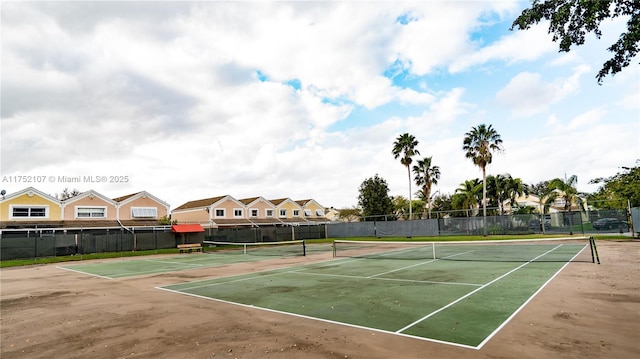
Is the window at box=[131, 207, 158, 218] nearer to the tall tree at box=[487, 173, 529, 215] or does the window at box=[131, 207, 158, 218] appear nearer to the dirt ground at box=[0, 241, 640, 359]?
the dirt ground at box=[0, 241, 640, 359]

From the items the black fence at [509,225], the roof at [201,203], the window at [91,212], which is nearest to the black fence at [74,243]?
the window at [91,212]

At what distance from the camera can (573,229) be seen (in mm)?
33875

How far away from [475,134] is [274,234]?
27.8 meters

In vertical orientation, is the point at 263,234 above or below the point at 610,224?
below

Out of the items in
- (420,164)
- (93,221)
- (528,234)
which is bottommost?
(528,234)

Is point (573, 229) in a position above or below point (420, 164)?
below

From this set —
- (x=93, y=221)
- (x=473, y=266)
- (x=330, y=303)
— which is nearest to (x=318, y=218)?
(x=93, y=221)

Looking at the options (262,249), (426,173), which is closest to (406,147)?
(426,173)

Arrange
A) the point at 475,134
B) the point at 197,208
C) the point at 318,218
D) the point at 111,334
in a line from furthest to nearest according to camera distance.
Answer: the point at 318,218
the point at 197,208
the point at 475,134
the point at 111,334

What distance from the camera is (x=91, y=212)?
4300 centimetres

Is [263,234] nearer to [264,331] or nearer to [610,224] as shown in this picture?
[610,224]

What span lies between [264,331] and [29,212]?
43.1 meters

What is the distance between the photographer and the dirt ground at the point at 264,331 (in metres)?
6.04

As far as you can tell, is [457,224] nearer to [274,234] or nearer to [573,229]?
[573,229]
